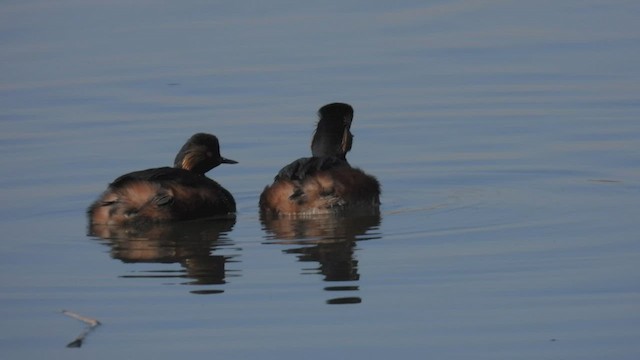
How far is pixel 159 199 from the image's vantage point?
39.9ft

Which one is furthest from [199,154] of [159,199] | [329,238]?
[329,238]

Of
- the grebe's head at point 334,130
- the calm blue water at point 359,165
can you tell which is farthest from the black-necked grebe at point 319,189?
the grebe's head at point 334,130

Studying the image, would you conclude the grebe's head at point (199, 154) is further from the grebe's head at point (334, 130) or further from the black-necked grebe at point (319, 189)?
the black-necked grebe at point (319, 189)

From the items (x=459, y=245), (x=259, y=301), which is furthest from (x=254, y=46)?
(x=259, y=301)

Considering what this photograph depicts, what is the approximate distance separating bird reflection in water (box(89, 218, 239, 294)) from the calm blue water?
3 cm

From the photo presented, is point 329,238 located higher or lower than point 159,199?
lower

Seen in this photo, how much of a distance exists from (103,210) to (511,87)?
5666 millimetres

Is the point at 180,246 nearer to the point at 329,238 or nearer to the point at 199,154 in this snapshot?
the point at 329,238

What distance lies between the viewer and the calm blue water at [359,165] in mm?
8727

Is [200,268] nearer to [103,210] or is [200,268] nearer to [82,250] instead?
[82,250]

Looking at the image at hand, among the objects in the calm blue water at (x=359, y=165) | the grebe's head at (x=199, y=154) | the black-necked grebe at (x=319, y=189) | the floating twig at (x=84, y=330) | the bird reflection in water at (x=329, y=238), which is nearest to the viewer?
the floating twig at (x=84, y=330)

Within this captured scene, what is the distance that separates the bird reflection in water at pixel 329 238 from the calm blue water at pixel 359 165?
1.2 inches

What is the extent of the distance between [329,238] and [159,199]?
1.42m

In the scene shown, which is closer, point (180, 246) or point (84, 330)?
point (84, 330)
